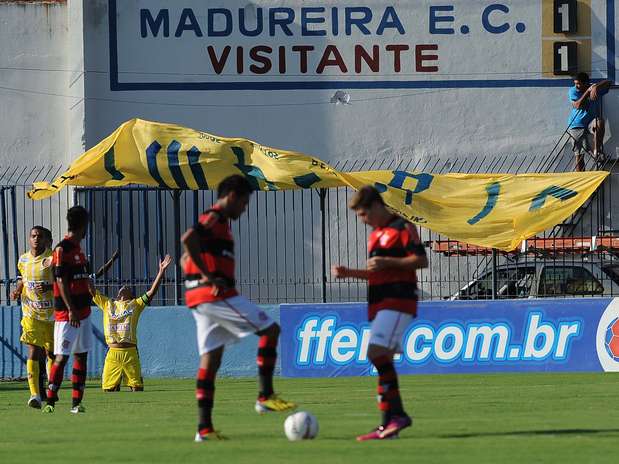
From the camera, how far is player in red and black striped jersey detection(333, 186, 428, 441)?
9719mm

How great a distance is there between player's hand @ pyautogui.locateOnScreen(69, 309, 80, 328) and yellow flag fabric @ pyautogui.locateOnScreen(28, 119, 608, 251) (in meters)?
7.11

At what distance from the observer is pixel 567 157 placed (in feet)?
85.1

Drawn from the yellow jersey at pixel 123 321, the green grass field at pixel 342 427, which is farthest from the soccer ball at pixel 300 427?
the yellow jersey at pixel 123 321

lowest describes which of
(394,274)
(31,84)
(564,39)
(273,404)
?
(273,404)

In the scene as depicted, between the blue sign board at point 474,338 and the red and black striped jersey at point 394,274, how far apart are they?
407 inches

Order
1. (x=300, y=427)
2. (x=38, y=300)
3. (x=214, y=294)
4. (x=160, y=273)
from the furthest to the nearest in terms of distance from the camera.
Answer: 1. (x=160, y=273)
2. (x=38, y=300)
3. (x=214, y=294)
4. (x=300, y=427)

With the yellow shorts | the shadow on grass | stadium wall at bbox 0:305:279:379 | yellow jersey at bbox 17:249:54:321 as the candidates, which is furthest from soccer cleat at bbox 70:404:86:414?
stadium wall at bbox 0:305:279:379

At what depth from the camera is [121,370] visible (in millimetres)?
18609

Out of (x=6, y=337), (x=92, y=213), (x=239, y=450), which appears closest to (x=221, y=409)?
(x=239, y=450)

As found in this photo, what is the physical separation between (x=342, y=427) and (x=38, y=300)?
5.95 m

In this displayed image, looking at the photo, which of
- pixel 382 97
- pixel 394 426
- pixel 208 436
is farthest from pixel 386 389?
pixel 382 97

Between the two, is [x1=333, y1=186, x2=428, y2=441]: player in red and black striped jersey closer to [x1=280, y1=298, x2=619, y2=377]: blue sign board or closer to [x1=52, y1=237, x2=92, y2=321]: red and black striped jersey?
[x1=52, y1=237, x2=92, y2=321]: red and black striped jersey

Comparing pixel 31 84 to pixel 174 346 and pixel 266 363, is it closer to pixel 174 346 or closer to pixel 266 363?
pixel 174 346

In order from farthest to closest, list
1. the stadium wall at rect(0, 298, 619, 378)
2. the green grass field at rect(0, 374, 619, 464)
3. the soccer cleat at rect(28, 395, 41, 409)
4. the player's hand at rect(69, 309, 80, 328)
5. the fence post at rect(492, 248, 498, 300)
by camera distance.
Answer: the fence post at rect(492, 248, 498, 300)
the stadium wall at rect(0, 298, 619, 378)
the soccer cleat at rect(28, 395, 41, 409)
the player's hand at rect(69, 309, 80, 328)
the green grass field at rect(0, 374, 619, 464)
